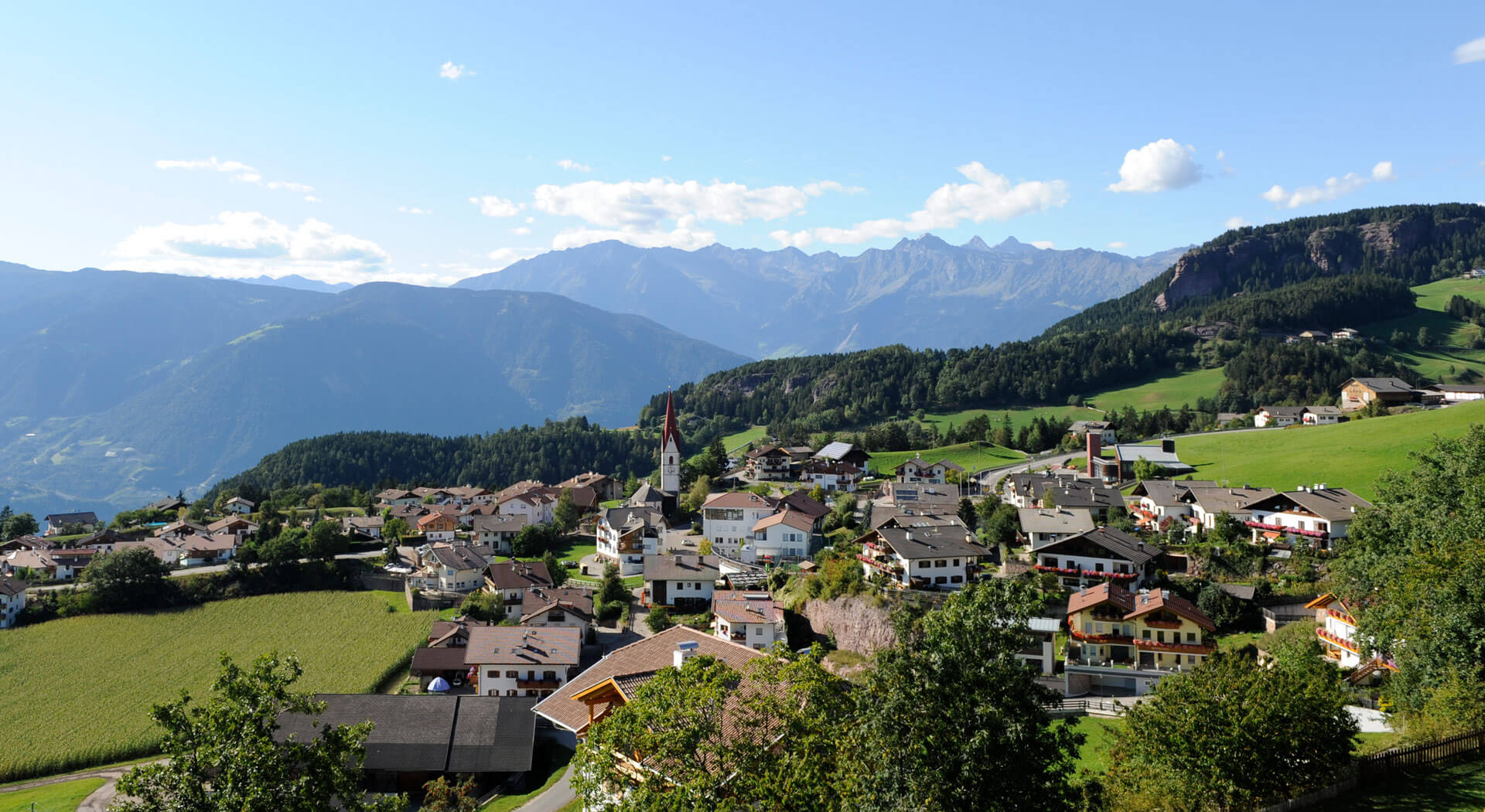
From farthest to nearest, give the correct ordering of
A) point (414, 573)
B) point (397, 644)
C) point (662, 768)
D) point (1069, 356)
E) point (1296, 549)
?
point (1069, 356) → point (414, 573) → point (397, 644) → point (1296, 549) → point (662, 768)

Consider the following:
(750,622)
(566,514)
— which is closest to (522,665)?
(750,622)

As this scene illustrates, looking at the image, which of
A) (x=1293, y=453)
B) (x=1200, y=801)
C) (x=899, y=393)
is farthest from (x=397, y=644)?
(x=899, y=393)

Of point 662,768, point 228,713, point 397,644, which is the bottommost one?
point 397,644

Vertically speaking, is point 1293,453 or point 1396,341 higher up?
point 1396,341

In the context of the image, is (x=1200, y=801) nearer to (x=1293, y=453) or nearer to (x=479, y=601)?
(x=479, y=601)

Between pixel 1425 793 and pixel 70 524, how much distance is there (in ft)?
413

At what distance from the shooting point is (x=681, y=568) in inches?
2295

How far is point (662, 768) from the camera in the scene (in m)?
12.5

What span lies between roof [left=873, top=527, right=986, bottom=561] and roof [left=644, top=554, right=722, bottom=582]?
42.0 feet

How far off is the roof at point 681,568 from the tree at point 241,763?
43.3m

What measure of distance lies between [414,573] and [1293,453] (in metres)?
72.6

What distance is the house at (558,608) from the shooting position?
5106 centimetres

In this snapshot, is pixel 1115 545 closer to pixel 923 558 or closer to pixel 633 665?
pixel 923 558

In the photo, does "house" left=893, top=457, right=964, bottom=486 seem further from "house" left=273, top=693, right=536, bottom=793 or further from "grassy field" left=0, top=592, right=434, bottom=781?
"house" left=273, top=693, right=536, bottom=793
